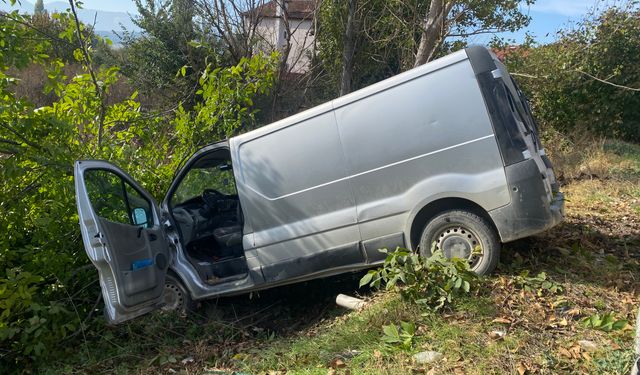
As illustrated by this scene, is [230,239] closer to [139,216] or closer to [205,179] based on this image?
[205,179]

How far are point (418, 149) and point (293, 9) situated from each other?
34.0 feet

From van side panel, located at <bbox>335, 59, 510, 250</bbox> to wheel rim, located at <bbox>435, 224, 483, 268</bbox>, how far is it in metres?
0.31

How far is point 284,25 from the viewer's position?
11672mm

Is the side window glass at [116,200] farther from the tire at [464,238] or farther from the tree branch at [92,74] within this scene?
the tire at [464,238]

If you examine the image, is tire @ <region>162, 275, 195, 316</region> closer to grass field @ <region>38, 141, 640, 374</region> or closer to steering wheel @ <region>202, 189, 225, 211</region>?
grass field @ <region>38, 141, 640, 374</region>

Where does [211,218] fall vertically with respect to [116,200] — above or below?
below

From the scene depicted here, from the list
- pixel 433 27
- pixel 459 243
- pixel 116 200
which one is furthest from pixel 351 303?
pixel 433 27

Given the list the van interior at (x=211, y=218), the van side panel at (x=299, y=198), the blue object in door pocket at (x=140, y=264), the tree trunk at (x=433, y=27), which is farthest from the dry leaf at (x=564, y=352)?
the tree trunk at (x=433, y=27)

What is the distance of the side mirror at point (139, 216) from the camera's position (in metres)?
5.09

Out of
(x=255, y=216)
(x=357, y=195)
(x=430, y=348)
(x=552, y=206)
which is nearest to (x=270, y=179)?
(x=255, y=216)

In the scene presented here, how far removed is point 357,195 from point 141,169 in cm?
329

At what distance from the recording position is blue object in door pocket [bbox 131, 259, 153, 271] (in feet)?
15.3

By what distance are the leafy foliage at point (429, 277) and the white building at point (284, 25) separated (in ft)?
26.5

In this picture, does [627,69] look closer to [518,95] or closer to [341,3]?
[341,3]
